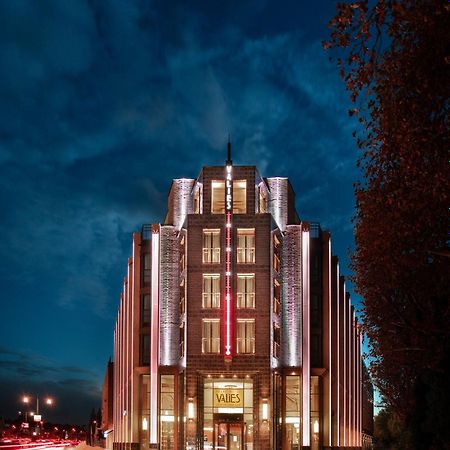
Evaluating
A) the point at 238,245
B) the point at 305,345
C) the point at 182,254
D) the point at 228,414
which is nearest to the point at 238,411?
the point at 228,414

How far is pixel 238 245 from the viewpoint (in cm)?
6450

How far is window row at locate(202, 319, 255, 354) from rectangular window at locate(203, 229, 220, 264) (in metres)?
4.57

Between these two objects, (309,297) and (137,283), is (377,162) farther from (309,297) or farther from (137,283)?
(137,283)

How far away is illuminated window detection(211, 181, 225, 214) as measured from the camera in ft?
218

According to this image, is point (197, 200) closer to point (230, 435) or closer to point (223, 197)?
point (223, 197)

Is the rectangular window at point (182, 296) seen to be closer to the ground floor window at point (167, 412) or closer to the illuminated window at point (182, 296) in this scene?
the illuminated window at point (182, 296)

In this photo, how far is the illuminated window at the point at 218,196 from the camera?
2613 inches

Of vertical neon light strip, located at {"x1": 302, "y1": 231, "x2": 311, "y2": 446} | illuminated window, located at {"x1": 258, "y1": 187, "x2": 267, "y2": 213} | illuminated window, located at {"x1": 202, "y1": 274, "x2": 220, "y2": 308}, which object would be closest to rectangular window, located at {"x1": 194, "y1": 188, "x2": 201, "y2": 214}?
illuminated window, located at {"x1": 258, "y1": 187, "x2": 267, "y2": 213}

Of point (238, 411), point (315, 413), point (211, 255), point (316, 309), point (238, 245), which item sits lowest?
point (315, 413)

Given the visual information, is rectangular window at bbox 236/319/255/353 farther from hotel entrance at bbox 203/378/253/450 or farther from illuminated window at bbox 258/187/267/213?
illuminated window at bbox 258/187/267/213

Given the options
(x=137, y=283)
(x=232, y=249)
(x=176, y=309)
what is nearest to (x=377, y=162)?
(x=232, y=249)

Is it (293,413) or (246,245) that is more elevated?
(246,245)

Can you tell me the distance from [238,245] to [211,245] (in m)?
1.99

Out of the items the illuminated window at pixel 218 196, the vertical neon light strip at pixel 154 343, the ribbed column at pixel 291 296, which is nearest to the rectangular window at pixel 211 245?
the illuminated window at pixel 218 196
